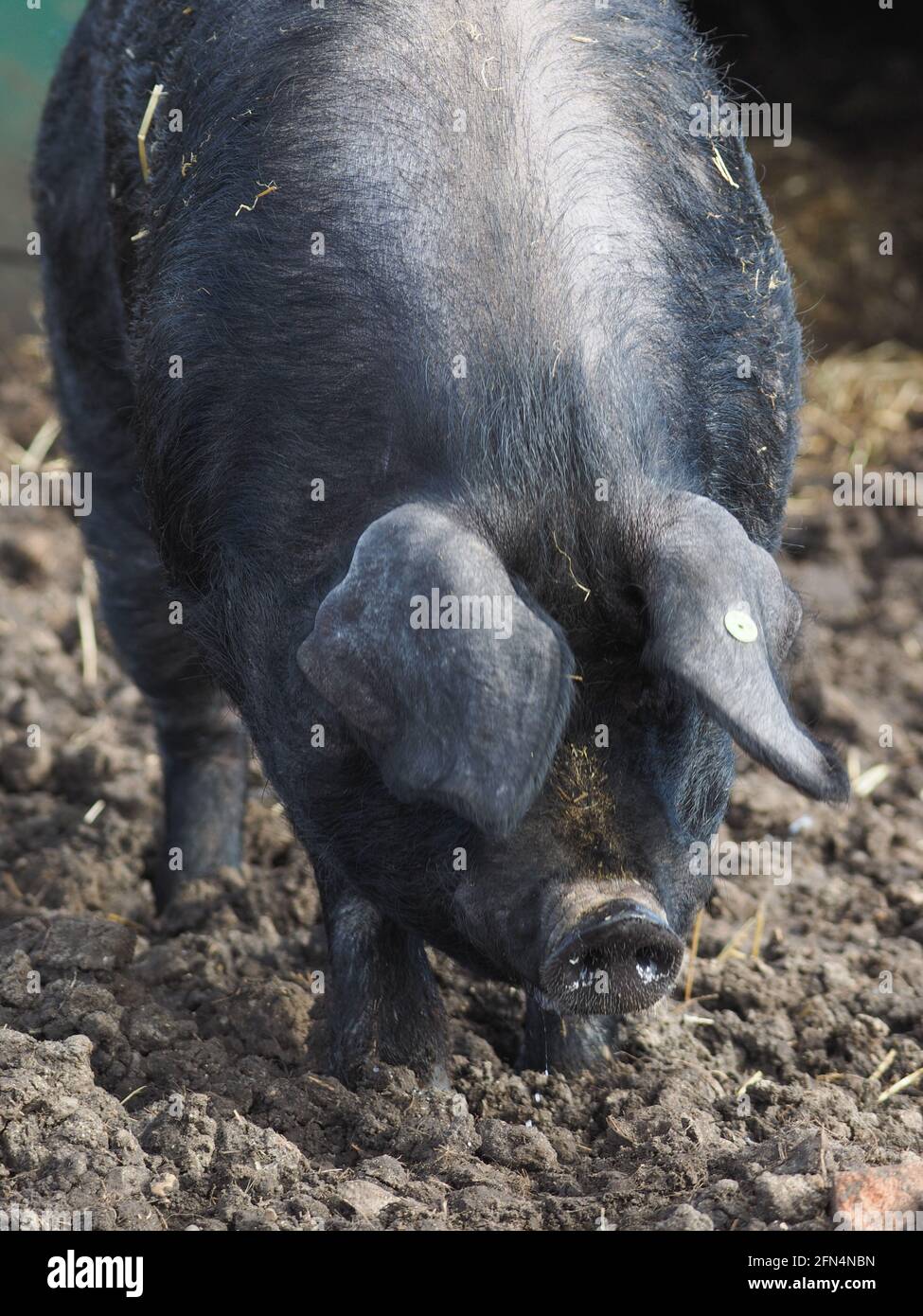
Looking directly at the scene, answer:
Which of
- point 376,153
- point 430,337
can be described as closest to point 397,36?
point 376,153

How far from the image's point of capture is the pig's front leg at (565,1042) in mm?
3291

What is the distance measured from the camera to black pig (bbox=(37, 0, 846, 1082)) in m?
2.50

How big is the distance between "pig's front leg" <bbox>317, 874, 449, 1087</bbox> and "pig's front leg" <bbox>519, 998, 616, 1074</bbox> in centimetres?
18

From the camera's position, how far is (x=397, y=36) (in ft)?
10.0

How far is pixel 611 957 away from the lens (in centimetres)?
255

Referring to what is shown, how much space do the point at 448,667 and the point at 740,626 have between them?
45 centimetres

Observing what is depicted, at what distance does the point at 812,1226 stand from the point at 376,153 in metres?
1.93
